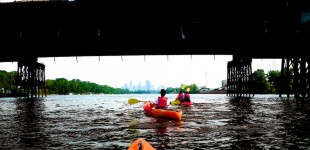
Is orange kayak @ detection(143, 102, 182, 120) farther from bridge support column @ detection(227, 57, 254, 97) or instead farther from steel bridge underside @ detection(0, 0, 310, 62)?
bridge support column @ detection(227, 57, 254, 97)

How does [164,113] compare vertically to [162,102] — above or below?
below

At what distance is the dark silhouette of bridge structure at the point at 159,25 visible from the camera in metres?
26.7

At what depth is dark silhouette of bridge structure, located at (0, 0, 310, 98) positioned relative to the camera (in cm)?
2670

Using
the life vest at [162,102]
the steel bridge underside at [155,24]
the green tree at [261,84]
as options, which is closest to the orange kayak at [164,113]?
the life vest at [162,102]

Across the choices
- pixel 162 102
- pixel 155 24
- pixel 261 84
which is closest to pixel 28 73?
pixel 155 24

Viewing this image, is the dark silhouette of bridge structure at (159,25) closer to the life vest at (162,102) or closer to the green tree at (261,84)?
the life vest at (162,102)

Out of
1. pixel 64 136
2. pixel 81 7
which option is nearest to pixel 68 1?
pixel 81 7

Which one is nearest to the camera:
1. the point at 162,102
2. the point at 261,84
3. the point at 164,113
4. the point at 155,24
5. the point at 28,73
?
the point at 164,113

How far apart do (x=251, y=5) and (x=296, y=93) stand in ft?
48.1

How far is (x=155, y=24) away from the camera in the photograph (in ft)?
94.6

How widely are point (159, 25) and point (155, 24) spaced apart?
1.33 feet

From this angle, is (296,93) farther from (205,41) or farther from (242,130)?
(242,130)

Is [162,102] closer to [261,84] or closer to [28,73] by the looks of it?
[28,73]

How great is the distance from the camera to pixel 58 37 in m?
30.8
